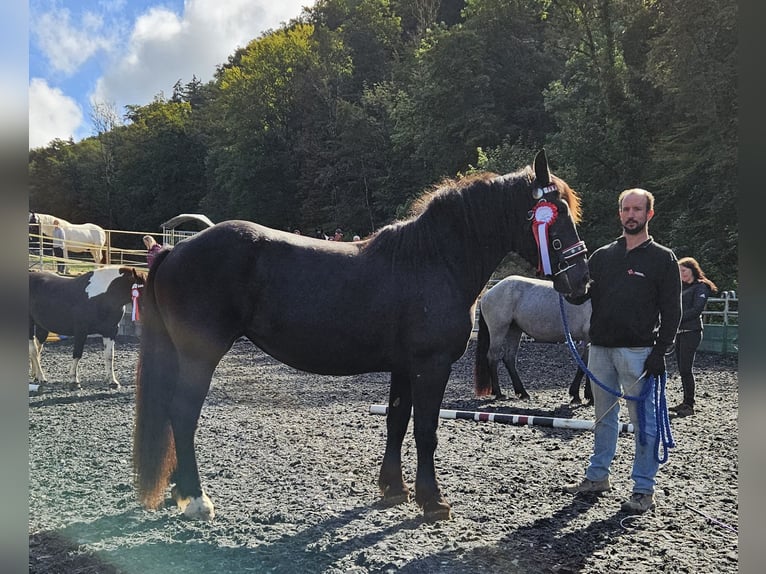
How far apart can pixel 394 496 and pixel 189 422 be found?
139 cm

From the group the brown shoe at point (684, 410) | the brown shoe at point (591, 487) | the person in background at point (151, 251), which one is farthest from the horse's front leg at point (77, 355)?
the brown shoe at point (684, 410)

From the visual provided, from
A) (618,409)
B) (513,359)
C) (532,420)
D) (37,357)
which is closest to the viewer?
(618,409)

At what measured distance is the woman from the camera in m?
6.97

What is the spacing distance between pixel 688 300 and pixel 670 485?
11.1 feet

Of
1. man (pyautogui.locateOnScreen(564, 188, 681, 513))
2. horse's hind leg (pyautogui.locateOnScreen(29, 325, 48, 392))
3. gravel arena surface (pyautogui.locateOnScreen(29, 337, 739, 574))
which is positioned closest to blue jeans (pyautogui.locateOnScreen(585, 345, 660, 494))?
man (pyautogui.locateOnScreen(564, 188, 681, 513))

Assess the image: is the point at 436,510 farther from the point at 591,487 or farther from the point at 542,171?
the point at 542,171

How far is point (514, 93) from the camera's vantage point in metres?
24.5

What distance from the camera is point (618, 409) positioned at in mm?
4074

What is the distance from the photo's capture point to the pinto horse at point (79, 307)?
8328 mm

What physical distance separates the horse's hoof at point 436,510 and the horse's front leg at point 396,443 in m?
0.33

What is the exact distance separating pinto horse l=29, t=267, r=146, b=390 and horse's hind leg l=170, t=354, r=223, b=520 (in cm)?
558

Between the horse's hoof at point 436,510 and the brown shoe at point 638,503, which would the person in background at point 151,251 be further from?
the brown shoe at point 638,503

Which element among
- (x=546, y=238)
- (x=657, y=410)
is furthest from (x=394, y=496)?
(x=546, y=238)
